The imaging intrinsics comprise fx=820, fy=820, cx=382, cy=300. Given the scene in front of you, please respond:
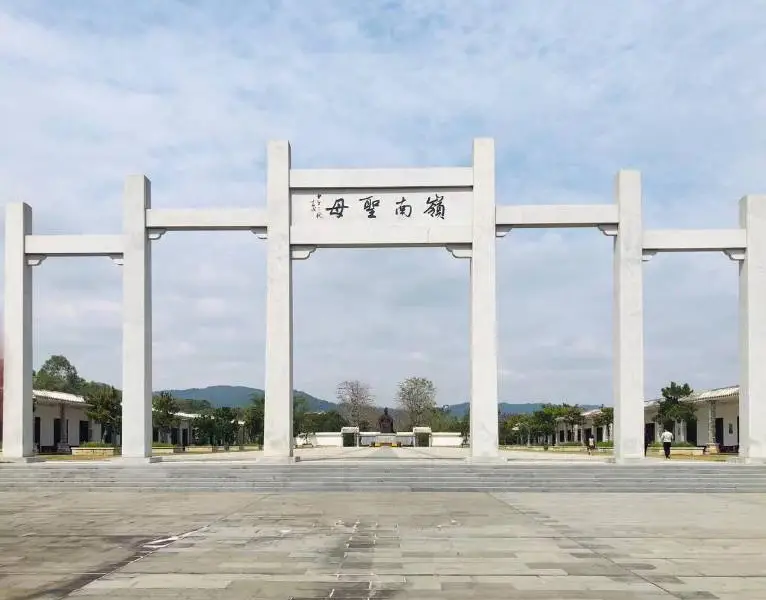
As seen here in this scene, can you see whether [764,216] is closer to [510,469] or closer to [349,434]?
[510,469]

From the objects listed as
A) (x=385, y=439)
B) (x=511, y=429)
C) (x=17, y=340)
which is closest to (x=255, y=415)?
(x=385, y=439)

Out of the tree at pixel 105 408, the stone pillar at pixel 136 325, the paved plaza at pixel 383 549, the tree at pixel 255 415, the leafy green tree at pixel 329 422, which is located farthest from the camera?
the leafy green tree at pixel 329 422

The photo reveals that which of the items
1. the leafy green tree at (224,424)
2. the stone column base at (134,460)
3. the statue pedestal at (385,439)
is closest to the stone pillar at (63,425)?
the leafy green tree at (224,424)

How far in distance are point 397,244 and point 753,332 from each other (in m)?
8.27

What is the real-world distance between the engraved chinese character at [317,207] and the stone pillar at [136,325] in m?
3.93

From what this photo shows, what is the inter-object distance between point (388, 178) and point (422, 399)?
43.8 m

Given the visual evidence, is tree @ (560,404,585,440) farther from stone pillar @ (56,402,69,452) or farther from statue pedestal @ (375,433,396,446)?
stone pillar @ (56,402,69,452)

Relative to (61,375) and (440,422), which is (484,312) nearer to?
(440,422)

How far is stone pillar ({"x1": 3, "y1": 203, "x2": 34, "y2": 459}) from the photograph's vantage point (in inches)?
739

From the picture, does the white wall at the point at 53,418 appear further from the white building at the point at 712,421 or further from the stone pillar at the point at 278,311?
the white building at the point at 712,421

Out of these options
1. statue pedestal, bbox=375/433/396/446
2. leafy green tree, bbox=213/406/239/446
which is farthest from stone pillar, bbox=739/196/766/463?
leafy green tree, bbox=213/406/239/446

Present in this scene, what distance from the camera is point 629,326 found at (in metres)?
18.3

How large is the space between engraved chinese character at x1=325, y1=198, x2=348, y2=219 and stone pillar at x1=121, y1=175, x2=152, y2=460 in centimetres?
434

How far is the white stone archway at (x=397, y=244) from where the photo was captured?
60.2 feet
